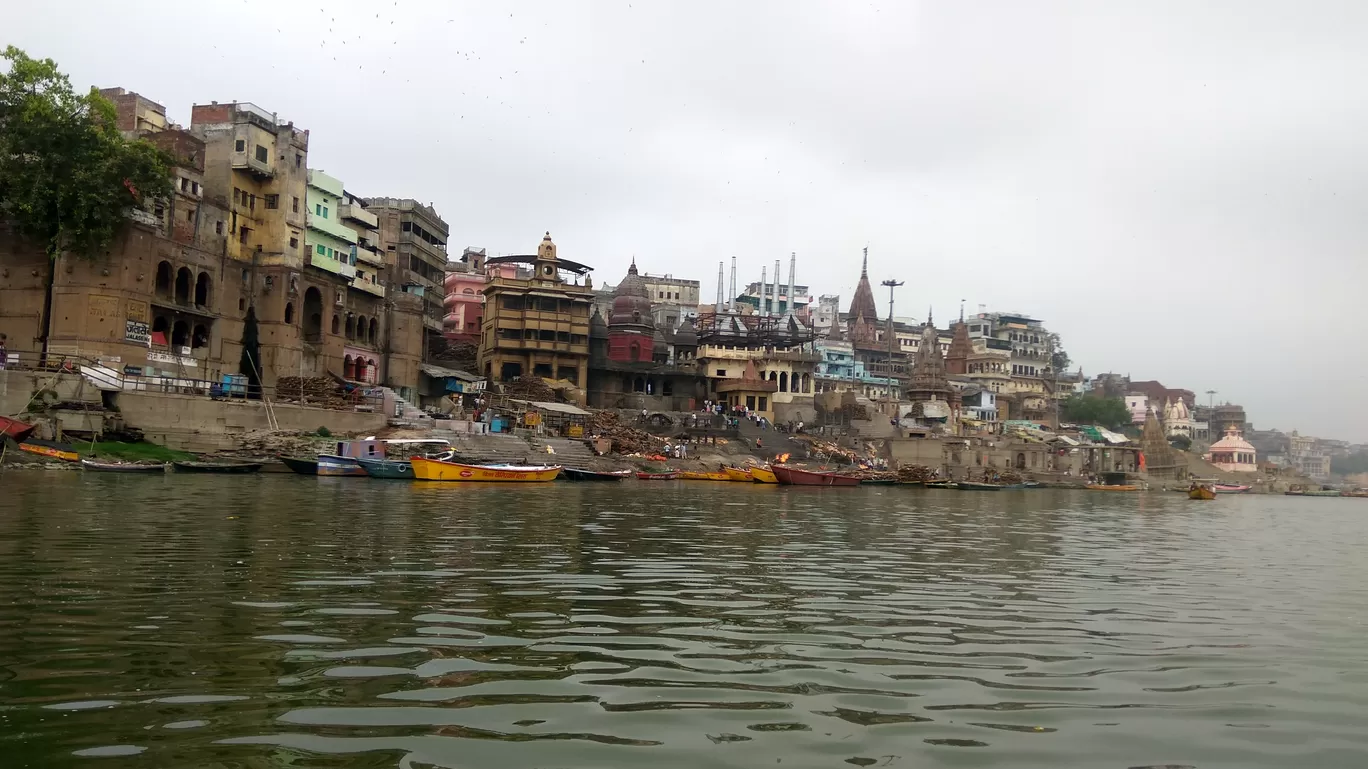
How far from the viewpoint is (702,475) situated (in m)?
50.0

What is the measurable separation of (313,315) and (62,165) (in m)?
15.6

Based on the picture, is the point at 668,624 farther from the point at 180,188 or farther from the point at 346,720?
the point at 180,188

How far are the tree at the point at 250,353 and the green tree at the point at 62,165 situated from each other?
8334mm

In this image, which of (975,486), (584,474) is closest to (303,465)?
(584,474)

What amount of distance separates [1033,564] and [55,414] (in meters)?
34.0

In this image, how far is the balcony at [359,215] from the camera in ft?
188

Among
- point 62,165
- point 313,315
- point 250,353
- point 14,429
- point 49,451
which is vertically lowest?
point 49,451

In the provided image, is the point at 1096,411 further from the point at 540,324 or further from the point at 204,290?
the point at 204,290

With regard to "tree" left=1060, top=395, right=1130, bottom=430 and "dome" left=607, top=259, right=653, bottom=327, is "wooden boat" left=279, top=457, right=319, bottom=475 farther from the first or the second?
"tree" left=1060, top=395, right=1130, bottom=430

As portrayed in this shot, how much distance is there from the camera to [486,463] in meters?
43.9

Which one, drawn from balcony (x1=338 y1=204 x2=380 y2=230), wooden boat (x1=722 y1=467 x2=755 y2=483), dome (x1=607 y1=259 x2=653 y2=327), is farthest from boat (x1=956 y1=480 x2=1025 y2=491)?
balcony (x1=338 y1=204 x2=380 y2=230)

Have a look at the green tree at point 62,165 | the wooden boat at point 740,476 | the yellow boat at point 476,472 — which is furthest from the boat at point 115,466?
the wooden boat at point 740,476

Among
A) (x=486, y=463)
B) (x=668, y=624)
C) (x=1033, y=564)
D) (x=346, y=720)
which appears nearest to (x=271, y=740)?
(x=346, y=720)

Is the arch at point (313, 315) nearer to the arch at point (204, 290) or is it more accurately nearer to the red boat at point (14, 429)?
the arch at point (204, 290)
